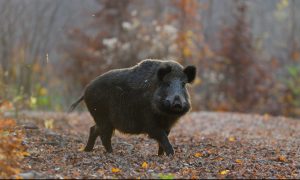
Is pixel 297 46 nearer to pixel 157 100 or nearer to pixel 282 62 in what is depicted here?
pixel 282 62

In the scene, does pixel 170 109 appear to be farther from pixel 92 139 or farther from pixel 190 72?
pixel 92 139

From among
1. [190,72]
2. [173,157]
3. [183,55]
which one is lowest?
[183,55]

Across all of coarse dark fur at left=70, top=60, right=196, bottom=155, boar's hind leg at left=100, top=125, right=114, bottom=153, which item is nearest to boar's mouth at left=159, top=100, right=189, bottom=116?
coarse dark fur at left=70, top=60, right=196, bottom=155

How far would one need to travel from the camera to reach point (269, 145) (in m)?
10.5

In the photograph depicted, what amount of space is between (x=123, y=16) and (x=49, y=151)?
1501cm

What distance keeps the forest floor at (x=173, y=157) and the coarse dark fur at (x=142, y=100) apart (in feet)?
1.36

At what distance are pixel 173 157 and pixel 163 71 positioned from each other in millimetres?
1328

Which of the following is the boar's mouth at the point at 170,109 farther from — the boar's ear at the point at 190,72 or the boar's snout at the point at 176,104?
the boar's ear at the point at 190,72

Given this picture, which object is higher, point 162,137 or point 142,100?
point 142,100

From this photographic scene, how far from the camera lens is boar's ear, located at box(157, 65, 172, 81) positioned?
28.7 ft

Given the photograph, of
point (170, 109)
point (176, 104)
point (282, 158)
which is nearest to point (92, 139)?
point (170, 109)

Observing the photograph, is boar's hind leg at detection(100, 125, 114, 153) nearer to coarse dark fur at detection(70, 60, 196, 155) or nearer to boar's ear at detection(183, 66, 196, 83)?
coarse dark fur at detection(70, 60, 196, 155)

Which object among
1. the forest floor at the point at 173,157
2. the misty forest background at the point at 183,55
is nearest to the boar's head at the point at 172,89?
the forest floor at the point at 173,157

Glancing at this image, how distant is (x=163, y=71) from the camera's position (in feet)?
28.8
